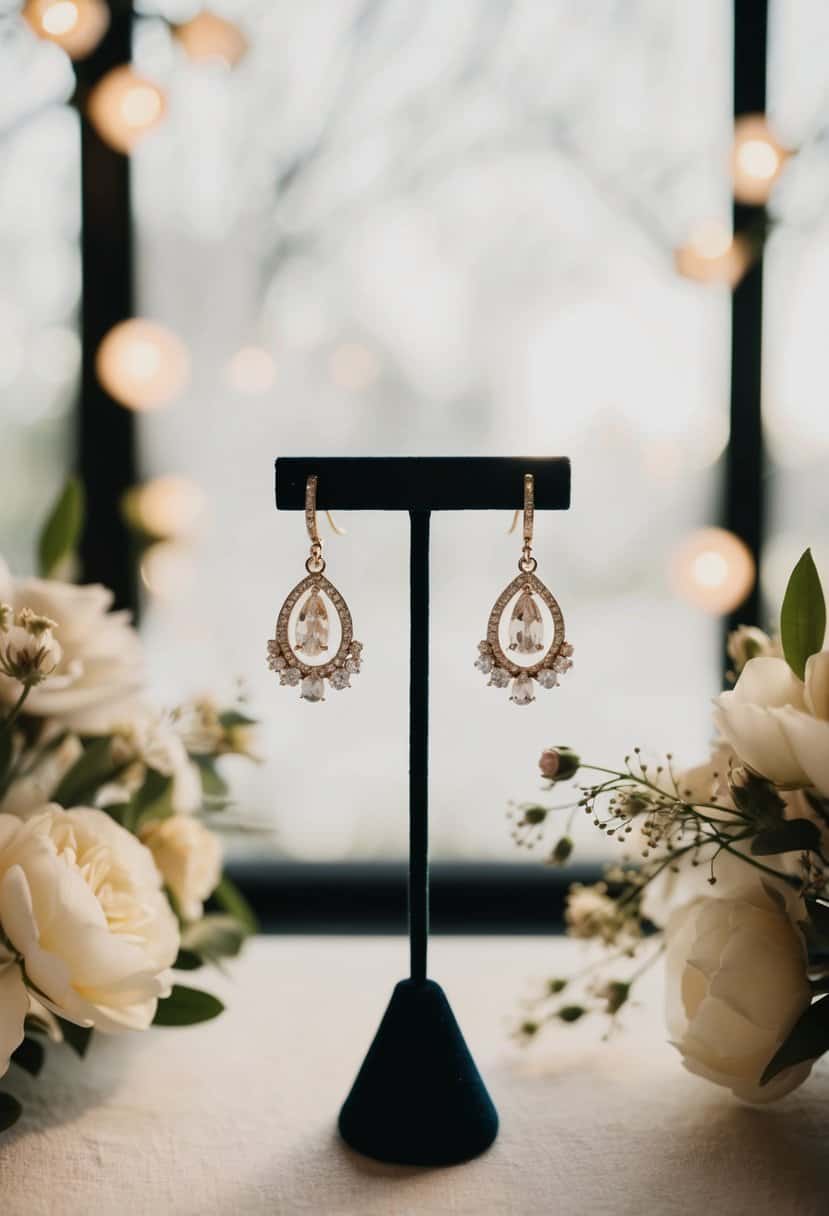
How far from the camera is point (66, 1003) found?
0.59m

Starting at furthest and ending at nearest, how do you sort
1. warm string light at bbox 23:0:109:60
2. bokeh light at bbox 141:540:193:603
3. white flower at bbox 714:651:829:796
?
bokeh light at bbox 141:540:193:603, warm string light at bbox 23:0:109:60, white flower at bbox 714:651:829:796

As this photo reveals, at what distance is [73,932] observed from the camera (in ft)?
1.90

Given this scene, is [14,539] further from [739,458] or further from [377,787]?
[739,458]

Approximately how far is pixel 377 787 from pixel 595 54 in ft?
2.29

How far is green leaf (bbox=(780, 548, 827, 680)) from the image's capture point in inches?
22.9

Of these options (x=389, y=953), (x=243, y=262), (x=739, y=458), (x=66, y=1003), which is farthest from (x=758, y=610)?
(x=66, y=1003)

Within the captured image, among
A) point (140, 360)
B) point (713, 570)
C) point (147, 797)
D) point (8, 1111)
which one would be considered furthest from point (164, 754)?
point (713, 570)

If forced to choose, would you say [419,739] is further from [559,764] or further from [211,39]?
[211,39]

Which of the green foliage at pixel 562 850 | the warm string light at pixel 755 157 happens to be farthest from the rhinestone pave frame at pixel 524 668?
the warm string light at pixel 755 157

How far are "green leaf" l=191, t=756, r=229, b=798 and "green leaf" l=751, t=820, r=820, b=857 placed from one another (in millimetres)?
474

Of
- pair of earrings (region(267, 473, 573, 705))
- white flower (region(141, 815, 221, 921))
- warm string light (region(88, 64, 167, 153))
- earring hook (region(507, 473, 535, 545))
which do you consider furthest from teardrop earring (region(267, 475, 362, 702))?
warm string light (region(88, 64, 167, 153))

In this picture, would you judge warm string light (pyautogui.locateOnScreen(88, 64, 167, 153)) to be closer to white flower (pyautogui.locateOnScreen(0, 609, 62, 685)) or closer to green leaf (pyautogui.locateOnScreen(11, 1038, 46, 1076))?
white flower (pyautogui.locateOnScreen(0, 609, 62, 685))

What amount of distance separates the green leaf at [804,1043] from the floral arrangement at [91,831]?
340mm

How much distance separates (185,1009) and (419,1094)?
17 cm
